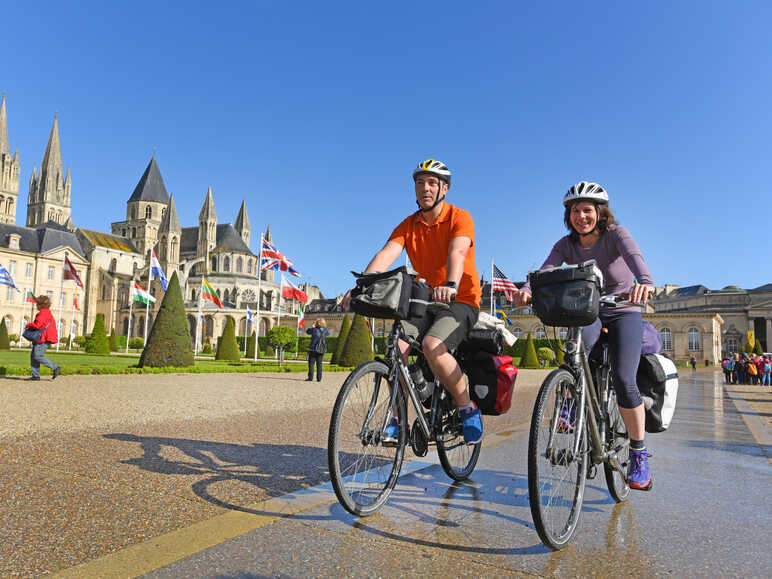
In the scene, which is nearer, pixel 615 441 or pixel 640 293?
pixel 640 293

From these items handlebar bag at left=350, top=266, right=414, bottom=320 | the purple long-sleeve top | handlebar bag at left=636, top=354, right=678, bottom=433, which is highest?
the purple long-sleeve top

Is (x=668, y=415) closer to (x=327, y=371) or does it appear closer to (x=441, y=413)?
(x=441, y=413)

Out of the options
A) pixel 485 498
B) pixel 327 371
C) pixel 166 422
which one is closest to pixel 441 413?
pixel 485 498

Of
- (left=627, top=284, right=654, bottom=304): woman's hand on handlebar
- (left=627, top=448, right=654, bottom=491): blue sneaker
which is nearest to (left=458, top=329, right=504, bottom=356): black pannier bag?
(left=627, top=284, right=654, bottom=304): woman's hand on handlebar

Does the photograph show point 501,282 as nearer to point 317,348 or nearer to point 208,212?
point 317,348

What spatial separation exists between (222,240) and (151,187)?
57.3ft

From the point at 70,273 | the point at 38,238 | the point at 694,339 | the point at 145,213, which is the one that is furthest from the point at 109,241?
the point at 694,339

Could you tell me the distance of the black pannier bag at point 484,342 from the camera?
343 cm

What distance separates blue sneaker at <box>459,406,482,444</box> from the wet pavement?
1.17 feet

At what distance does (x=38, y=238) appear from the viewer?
64.7m

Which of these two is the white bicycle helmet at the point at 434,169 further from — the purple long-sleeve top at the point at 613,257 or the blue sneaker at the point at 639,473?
the blue sneaker at the point at 639,473

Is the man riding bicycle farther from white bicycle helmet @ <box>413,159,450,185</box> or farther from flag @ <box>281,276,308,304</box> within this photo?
flag @ <box>281,276,308,304</box>

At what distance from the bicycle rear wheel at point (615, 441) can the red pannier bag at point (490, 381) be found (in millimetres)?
567

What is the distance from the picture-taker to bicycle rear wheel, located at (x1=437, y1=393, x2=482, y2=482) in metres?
3.37
